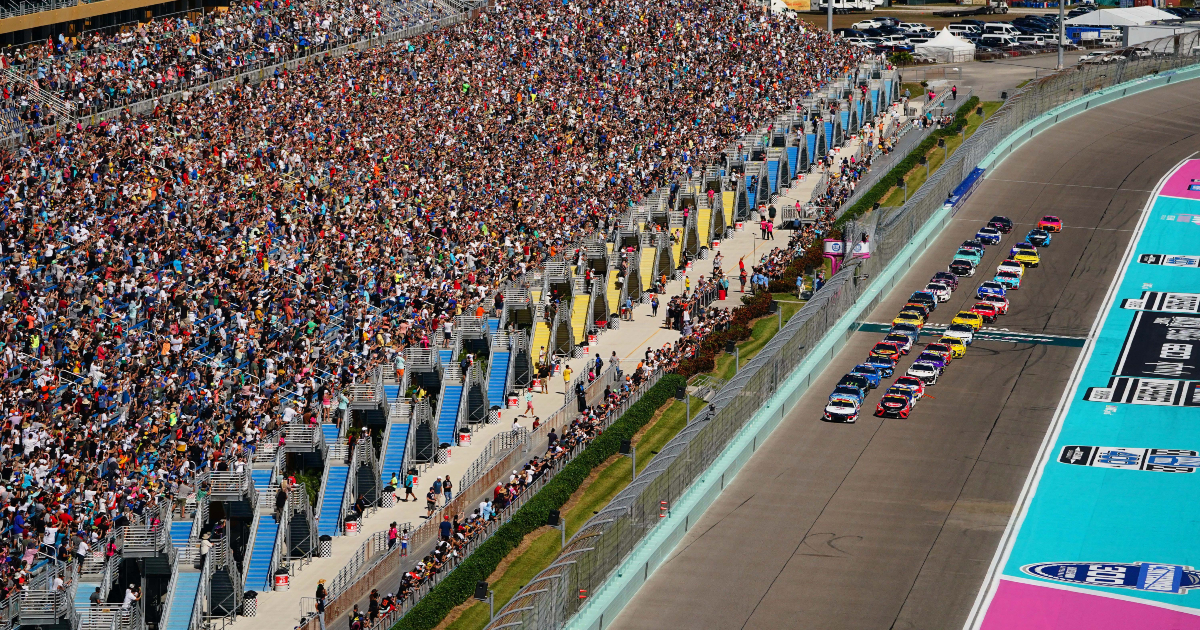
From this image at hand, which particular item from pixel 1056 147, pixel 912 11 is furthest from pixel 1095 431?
pixel 912 11

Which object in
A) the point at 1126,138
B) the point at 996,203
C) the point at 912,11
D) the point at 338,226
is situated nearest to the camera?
the point at 338,226

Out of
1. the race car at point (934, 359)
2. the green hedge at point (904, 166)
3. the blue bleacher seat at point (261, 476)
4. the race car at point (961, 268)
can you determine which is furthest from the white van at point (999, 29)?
the blue bleacher seat at point (261, 476)

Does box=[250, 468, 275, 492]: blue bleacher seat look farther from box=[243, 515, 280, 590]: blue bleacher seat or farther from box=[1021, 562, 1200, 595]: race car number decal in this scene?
box=[1021, 562, 1200, 595]: race car number decal

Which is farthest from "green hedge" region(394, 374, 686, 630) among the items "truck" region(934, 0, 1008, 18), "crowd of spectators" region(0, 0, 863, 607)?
"truck" region(934, 0, 1008, 18)

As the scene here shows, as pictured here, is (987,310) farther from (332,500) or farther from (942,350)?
(332,500)

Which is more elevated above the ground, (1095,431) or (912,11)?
(912,11)

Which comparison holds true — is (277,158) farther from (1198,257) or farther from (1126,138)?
(1126,138)

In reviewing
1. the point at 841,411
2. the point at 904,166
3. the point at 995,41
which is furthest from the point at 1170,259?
the point at 995,41
